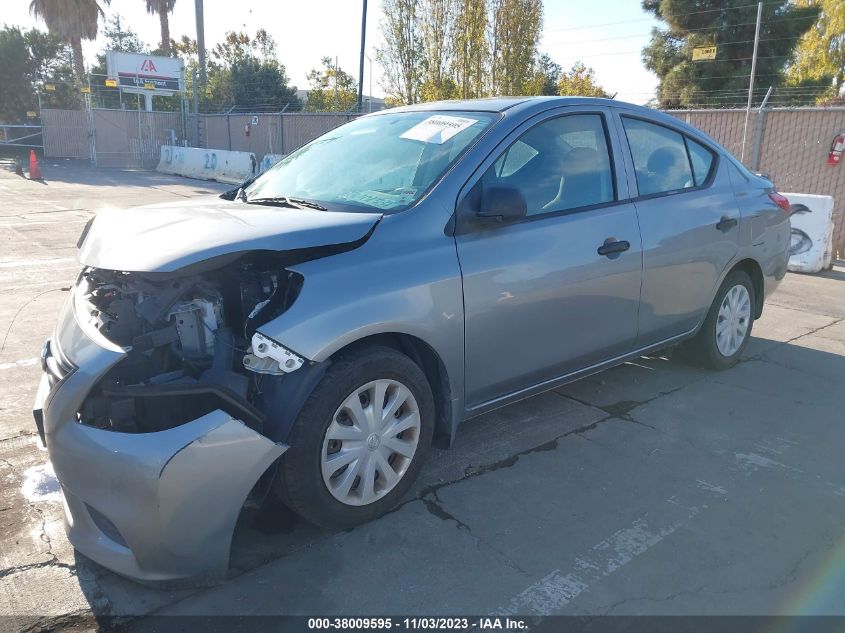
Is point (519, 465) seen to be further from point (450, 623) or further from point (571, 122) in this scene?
point (571, 122)

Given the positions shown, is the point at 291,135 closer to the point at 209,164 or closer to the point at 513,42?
the point at 209,164

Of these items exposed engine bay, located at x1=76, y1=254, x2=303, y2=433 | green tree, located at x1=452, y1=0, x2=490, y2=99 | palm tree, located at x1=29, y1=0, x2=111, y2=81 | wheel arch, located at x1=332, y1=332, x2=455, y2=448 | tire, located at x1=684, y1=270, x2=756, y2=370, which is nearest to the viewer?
exposed engine bay, located at x1=76, y1=254, x2=303, y2=433

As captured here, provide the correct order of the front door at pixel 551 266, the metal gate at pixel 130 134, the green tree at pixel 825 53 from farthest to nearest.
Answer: the green tree at pixel 825 53 → the metal gate at pixel 130 134 → the front door at pixel 551 266

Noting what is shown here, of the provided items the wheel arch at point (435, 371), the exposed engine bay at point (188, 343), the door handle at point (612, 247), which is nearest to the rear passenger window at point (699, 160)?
the door handle at point (612, 247)

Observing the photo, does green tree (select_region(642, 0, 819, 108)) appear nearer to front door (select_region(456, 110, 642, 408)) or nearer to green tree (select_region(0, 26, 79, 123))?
front door (select_region(456, 110, 642, 408))

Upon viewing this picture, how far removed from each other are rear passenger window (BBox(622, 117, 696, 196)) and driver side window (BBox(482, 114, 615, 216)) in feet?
0.93

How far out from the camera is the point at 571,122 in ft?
12.6

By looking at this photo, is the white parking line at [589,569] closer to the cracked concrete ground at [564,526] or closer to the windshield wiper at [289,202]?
the cracked concrete ground at [564,526]

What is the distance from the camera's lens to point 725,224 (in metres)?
4.63

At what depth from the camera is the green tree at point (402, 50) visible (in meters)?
22.2

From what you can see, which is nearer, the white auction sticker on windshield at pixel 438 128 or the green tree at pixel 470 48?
the white auction sticker on windshield at pixel 438 128

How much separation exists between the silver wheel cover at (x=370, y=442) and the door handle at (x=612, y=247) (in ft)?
4.84

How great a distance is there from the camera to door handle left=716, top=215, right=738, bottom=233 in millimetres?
4594

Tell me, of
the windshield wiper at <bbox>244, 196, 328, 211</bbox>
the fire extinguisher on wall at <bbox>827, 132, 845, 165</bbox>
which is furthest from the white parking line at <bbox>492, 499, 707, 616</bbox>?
the fire extinguisher on wall at <bbox>827, 132, 845, 165</bbox>
